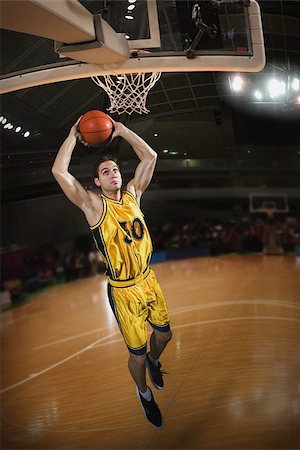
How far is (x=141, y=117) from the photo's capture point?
2.89 metres

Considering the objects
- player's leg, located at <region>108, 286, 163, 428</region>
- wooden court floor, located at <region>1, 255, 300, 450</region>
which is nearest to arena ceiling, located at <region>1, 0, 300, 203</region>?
wooden court floor, located at <region>1, 255, 300, 450</region>

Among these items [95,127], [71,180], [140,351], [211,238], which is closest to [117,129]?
[95,127]

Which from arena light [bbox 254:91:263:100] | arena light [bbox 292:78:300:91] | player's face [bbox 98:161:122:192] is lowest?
player's face [bbox 98:161:122:192]

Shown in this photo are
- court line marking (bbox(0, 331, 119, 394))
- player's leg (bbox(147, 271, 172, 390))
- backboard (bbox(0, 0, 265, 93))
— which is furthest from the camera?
court line marking (bbox(0, 331, 119, 394))

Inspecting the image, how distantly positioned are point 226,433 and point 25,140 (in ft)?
6.40

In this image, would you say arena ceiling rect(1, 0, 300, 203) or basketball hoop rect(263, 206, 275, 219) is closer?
arena ceiling rect(1, 0, 300, 203)

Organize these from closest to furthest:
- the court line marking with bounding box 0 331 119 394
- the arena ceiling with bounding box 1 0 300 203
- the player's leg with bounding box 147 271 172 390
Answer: the arena ceiling with bounding box 1 0 300 203 < the player's leg with bounding box 147 271 172 390 < the court line marking with bounding box 0 331 119 394

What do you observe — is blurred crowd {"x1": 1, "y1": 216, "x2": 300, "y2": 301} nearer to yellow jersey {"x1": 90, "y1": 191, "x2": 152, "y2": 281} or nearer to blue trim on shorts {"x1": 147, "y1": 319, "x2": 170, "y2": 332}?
yellow jersey {"x1": 90, "y1": 191, "x2": 152, "y2": 281}

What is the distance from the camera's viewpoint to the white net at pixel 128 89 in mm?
2818

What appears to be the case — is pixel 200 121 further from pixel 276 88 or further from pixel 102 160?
pixel 102 160

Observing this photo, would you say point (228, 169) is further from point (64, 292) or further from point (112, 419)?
point (112, 419)

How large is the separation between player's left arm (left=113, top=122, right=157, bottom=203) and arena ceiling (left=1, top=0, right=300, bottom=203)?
34mm

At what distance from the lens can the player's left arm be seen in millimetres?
2880

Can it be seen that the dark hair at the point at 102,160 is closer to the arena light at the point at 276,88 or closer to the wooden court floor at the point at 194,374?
the wooden court floor at the point at 194,374
